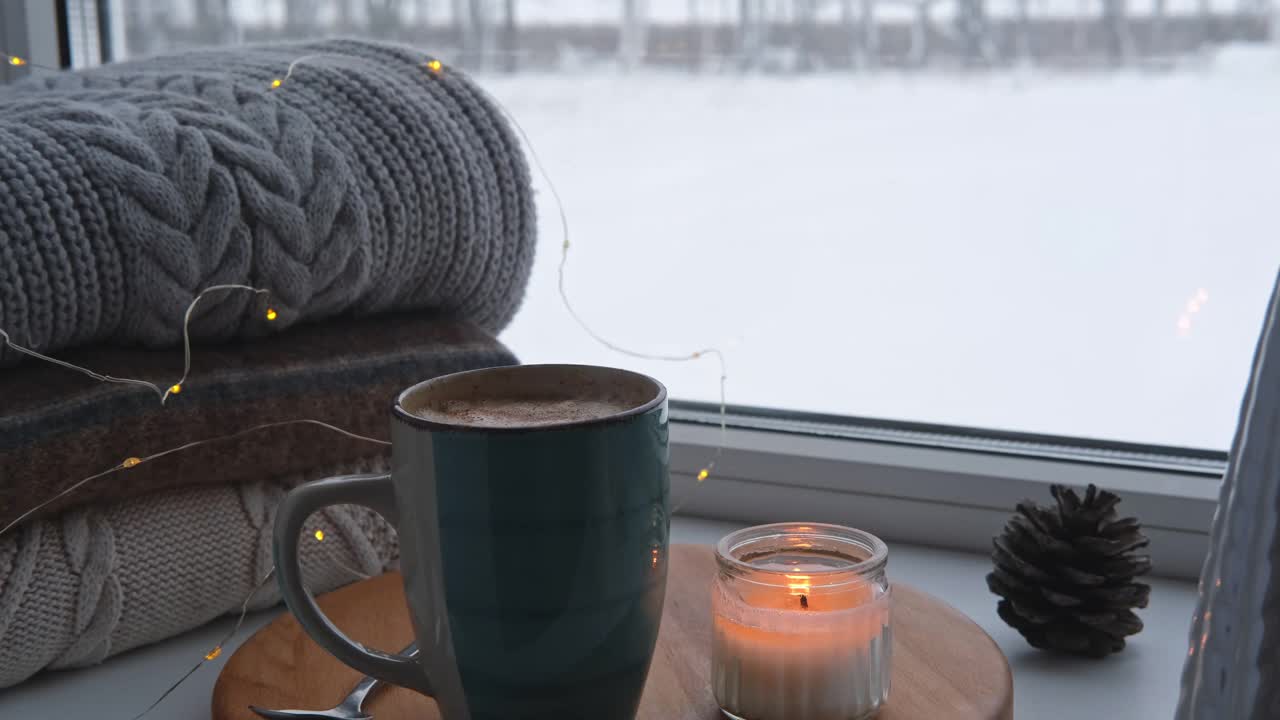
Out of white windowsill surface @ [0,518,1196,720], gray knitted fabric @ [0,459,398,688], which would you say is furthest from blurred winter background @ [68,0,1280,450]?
gray knitted fabric @ [0,459,398,688]

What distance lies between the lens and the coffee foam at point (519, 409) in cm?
41

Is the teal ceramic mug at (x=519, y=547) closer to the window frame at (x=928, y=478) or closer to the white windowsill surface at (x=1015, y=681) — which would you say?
the white windowsill surface at (x=1015, y=681)

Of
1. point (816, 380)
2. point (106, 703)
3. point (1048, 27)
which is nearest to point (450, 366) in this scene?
point (106, 703)

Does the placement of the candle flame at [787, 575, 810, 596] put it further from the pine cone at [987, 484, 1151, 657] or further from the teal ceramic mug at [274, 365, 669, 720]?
the pine cone at [987, 484, 1151, 657]

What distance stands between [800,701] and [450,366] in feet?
0.83

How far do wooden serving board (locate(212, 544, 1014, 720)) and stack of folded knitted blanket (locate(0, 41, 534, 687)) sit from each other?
57mm

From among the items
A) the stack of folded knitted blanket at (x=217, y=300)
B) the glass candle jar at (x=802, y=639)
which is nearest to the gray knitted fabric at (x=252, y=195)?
the stack of folded knitted blanket at (x=217, y=300)

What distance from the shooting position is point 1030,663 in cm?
54

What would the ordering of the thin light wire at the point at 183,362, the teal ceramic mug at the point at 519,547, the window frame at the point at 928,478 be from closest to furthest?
1. the teal ceramic mug at the point at 519,547
2. the thin light wire at the point at 183,362
3. the window frame at the point at 928,478

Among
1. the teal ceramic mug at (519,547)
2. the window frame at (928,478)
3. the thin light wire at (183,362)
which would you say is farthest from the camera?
the window frame at (928,478)

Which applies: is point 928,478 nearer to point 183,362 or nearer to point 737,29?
point 737,29

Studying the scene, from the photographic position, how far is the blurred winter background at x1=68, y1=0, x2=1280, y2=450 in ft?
2.30

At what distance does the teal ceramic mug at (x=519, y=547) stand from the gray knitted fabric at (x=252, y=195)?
0.13 metres

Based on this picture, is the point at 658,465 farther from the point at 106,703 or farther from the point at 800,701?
the point at 106,703
